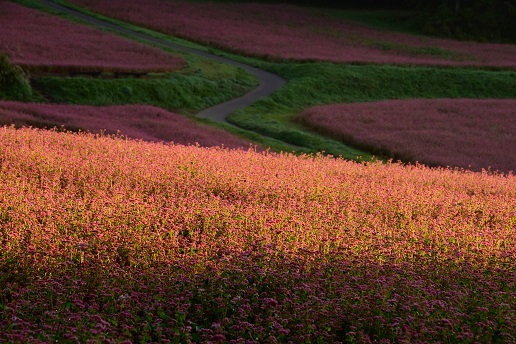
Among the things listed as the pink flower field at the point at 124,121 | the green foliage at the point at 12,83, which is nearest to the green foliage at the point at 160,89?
the green foliage at the point at 12,83

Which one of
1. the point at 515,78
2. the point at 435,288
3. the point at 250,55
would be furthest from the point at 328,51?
the point at 435,288

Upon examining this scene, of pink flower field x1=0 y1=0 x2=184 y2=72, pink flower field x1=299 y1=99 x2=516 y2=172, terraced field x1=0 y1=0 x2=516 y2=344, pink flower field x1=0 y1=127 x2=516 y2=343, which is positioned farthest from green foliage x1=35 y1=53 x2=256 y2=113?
pink flower field x1=0 y1=127 x2=516 y2=343

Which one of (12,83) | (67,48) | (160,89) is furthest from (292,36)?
(12,83)

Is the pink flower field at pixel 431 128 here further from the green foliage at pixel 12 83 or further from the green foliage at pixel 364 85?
the green foliage at pixel 12 83

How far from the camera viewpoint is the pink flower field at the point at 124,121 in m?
22.1

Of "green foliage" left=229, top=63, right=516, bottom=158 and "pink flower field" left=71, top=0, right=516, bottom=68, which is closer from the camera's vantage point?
"green foliage" left=229, top=63, right=516, bottom=158

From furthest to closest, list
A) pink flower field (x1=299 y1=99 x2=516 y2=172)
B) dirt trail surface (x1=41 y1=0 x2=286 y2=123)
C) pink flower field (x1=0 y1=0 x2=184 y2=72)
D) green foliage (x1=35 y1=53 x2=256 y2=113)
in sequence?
1. pink flower field (x1=0 y1=0 x2=184 y2=72)
2. dirt trail surface (x1=41 y1=0 x2=286 y2=123)
3. green foliage (x1=35 y1=53 x2=256 y2=113)
4. pink flower field (x1=299 y1=99 x2=516 y2=172)

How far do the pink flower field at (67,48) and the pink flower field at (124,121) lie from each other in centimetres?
570

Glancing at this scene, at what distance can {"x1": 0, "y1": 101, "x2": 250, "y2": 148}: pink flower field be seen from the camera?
22102mm

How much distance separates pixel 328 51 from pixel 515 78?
10815 millimetres

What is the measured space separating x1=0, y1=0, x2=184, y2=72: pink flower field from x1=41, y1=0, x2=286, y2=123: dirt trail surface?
3.05 m

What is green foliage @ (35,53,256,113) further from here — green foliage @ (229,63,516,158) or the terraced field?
the terraced field

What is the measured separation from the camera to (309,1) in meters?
72.3

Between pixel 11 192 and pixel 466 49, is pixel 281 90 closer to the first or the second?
pixel 466 49
